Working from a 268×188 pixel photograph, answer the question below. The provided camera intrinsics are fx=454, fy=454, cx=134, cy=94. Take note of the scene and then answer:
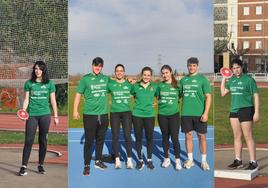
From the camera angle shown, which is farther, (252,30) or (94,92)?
(252,30)

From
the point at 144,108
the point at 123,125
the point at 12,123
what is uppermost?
the point at 144,108

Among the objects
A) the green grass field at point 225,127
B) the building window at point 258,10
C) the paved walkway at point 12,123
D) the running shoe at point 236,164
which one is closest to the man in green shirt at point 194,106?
the running shoe at point 236,164

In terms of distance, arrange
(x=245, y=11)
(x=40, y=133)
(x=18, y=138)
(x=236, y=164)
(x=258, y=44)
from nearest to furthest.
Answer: (x=40, y=133)
(x=236, y=164)
(x=245, y=11)
(x=258, y=44)
(x=18, y=138)

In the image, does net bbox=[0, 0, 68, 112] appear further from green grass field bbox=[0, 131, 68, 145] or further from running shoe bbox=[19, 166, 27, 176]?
green grass field bbox=[0, 131, 68, 145]

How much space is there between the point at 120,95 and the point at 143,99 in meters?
0.21

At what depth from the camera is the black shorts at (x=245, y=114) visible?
4.65 meters

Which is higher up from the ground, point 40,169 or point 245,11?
point 245,11

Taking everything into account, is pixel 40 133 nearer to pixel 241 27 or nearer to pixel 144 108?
pixel 144 108

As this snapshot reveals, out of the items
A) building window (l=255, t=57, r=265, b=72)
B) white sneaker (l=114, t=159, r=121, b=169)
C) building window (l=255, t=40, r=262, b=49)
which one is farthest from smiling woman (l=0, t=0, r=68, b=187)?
building window (l=255, t=40, r=262, b=49)

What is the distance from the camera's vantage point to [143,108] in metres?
4.02

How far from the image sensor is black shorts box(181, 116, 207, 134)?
4074 millimetres

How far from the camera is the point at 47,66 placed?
4.56m

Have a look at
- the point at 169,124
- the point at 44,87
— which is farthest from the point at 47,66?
the point at 169,124

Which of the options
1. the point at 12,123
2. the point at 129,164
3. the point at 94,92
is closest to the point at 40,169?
the point at 129,164
